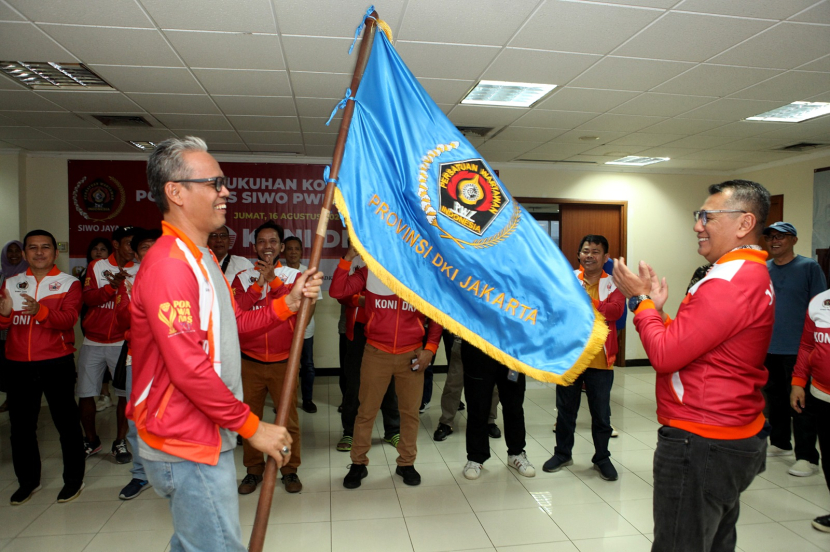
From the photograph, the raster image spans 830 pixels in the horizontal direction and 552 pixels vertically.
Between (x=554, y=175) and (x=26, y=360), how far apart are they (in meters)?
6.44

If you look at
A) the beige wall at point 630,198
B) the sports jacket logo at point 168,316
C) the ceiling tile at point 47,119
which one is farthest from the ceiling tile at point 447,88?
the ceiling tile at point 47,119

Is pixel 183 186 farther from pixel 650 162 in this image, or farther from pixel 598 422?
pixel 650 162

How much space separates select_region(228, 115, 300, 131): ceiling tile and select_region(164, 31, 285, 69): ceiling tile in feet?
4.28

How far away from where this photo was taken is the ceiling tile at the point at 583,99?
13.2ft

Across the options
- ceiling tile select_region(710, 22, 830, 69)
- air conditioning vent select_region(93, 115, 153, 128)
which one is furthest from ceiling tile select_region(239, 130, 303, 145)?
ceiling tile select_region(710, 22, 830, 69)

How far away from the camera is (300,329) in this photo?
5.07 feet

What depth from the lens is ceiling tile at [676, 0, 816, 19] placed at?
2.61m

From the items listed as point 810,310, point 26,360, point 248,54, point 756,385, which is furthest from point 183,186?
point 810,310

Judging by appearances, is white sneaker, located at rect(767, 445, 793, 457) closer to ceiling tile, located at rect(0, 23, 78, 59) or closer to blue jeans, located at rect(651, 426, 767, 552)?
blue jeans, located at rect(651, 426, 767, 552)

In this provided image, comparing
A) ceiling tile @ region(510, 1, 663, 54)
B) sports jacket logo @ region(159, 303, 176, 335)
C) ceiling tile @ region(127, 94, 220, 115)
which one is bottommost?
sports jacket logo @ region(159, 303, 176, 335)

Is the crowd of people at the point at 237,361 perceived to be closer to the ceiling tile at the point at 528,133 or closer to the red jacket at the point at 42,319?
the red jacket at the point at 42,319

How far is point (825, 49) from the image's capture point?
10.4 ft

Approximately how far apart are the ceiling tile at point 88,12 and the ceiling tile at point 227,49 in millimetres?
230

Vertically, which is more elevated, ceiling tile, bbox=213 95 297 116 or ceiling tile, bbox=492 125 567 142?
ceiling tile, bbox=492 125 567 142
